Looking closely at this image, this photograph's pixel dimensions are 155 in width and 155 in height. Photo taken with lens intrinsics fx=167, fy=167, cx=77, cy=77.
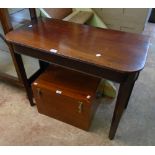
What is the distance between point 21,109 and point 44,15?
3.04 ft

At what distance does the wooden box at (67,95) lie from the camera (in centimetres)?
122

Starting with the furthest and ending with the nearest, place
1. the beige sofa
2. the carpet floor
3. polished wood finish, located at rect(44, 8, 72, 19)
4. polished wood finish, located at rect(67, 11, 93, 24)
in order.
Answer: the beige sofa < polished wood finish, located at rect(67, 11, 93, 24) < polished wood finish, located at rect(44, 8, 72, 19) < the carpet floor

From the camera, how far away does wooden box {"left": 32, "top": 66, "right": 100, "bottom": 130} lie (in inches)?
48.1

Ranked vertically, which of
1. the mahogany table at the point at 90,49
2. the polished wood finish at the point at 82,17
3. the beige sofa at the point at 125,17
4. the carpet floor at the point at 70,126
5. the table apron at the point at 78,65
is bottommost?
the carpet floor at the point at 70,126

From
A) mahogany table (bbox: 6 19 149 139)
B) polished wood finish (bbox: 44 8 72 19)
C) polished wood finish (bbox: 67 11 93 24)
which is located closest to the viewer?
mahogany table (bbox: 6 19 149 139)

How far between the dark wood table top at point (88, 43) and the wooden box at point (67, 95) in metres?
0.34

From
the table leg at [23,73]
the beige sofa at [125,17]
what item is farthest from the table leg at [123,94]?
the beige sofa at [125,17]

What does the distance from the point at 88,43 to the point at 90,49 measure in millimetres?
79

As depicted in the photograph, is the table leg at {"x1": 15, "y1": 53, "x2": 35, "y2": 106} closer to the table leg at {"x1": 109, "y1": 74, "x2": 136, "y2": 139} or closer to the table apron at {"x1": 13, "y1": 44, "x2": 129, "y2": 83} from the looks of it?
the table apron at {"x1": 13, "y1": 44, "x2": 129, "y2": 83}

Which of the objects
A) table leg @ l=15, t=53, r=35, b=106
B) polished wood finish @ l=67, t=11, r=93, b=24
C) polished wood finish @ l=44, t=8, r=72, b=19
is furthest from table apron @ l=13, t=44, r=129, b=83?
polished wood finish @ l=67, t=11, r=93, b=24

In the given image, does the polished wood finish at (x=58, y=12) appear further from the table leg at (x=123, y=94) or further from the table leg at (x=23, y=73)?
the table leg at (x=123, y=94)

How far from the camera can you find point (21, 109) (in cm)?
161
